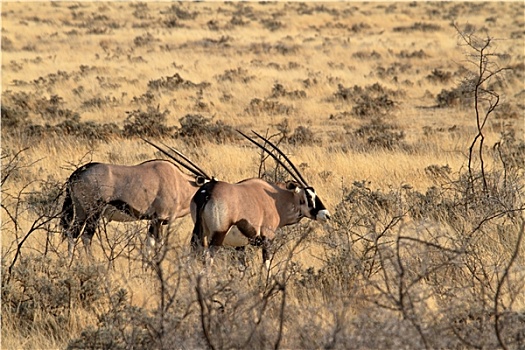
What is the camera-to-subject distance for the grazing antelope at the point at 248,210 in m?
5.98

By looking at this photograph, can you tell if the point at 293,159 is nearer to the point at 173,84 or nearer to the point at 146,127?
the point at 146,127

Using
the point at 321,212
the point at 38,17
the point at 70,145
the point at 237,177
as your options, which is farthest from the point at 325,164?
the point at 38,17

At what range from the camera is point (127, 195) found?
23.6ft

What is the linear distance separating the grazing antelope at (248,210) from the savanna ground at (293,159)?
186 mm

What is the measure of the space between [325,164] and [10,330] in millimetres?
6715

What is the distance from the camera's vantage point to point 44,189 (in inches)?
337

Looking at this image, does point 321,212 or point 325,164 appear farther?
point 325,164

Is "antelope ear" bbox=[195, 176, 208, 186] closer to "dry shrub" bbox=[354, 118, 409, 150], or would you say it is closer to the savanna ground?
the savanna ground

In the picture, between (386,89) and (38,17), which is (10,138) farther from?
(38,17)

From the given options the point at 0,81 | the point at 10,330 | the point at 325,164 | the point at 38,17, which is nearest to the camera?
the point at 10,330

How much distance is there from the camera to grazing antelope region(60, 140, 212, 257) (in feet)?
23.2

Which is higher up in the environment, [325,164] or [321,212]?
[321,212]

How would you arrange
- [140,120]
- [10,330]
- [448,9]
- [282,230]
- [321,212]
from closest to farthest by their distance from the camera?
[10,330] → [321,212] → [282,230] → [140,120] → [448,9]

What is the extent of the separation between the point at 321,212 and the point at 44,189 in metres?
3.30
